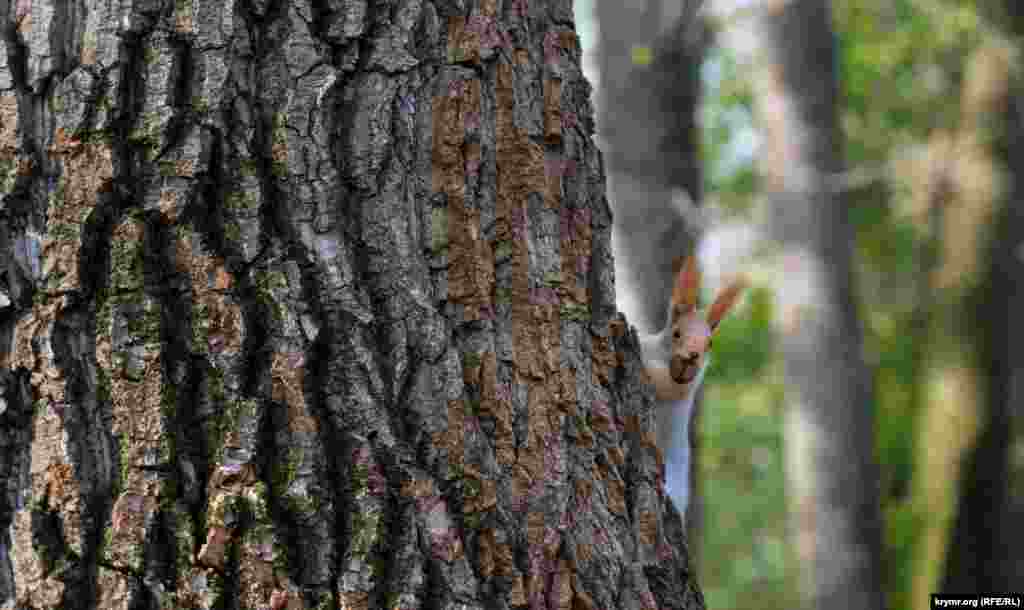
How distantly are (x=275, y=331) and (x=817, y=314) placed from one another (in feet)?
25.5

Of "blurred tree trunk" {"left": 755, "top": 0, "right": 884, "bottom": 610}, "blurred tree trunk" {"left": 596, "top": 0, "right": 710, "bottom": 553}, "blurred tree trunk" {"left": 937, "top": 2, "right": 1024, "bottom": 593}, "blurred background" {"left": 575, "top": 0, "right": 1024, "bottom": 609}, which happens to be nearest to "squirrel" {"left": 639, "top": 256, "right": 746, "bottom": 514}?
"blurred tree trunk" {"left": 596, "top": 0, "right": 710, "bottom": 553}

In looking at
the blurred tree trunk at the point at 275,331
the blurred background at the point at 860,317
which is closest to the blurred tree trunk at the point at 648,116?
the blurred background at the point at 860,317

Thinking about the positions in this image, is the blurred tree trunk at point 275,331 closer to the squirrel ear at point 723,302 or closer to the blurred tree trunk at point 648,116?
the squirrel ear at point 723,302

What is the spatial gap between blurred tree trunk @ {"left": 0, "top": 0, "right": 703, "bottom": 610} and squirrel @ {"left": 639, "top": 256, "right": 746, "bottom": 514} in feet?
2.00

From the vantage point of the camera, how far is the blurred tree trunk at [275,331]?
5.50 feet

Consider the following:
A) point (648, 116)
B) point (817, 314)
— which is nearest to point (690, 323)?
point (648, 116)

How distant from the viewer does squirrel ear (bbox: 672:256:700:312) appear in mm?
2490

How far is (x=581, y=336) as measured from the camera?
1924 millimetres

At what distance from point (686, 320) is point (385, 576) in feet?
3.34

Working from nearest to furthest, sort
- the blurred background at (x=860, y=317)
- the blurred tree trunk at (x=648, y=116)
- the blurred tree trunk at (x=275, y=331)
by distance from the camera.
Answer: the blurred tree trunk at (x=275, y=331) < the blurred tree trunk at (x=648, y=116) < the blurred background at (x=860, y=317)

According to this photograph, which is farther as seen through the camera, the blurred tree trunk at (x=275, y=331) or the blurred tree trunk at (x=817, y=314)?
the blurred tree trunk at (x=817, y=314)

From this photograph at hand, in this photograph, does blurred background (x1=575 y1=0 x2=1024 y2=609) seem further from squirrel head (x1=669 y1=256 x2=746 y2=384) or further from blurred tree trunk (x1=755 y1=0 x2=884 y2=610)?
squirrel head (x1=669 y1=256 x2=746 y2=384)

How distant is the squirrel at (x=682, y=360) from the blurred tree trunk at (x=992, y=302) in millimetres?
7082

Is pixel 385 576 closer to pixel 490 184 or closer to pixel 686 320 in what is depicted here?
pixel 490 184
